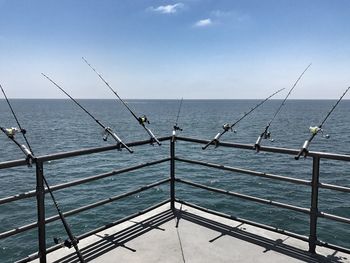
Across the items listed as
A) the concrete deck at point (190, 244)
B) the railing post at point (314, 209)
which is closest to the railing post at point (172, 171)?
the concrete deck at point (190, 244)

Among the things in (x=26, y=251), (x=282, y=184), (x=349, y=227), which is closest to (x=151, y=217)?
(x=26, y=251)

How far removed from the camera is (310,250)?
4.00 metres

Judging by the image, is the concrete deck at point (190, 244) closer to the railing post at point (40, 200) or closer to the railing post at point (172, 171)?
the railing post at point (40, 200)

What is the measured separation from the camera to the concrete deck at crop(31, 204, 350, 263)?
387 cm

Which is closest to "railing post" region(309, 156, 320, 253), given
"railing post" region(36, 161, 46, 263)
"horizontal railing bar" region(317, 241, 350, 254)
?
"horizontal railing bar" region(317, 241, 350, 254)

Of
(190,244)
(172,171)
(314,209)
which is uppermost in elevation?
(172,171)

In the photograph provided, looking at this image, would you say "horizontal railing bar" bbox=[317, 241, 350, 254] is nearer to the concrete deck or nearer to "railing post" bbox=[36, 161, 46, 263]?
the concrete deck

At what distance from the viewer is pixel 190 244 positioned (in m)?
4.19

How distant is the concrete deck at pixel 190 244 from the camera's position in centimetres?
387

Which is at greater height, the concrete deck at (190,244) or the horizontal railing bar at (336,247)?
the horizontal railing bar at (336,247)

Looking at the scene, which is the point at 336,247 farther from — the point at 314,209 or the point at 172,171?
the point at 172,171

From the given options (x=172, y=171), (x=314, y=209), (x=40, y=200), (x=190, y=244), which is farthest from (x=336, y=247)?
(x=40, y=200)

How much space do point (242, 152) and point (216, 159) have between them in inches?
166

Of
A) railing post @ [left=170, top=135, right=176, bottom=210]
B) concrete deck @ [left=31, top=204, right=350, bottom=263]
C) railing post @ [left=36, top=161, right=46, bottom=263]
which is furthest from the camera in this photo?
railing post @ [left=170, top=135, right=176, bottom=210]
